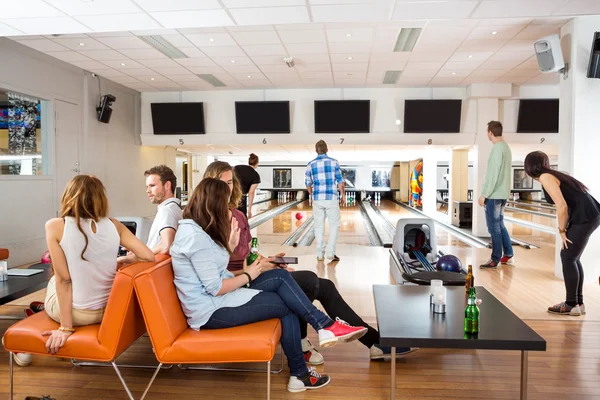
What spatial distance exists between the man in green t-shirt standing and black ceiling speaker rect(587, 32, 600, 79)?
1.06 m

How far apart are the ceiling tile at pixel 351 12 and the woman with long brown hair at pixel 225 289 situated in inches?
104

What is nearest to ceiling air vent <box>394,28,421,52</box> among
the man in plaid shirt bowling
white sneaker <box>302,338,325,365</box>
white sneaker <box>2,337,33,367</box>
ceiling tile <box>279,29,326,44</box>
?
ceiling tile <box>279,29,326,44</box>

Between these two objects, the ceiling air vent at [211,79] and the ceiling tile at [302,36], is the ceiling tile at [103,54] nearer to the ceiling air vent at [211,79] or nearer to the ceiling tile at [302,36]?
the ceiling air vent at [211,79]

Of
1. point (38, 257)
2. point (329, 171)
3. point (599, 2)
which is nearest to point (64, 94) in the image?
point (38, 257)

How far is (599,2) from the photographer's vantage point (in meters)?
4.27

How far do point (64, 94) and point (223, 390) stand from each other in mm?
6627

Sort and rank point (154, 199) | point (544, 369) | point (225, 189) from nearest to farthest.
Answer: point (225, 189)
point (544, 369)
point (154, 199)

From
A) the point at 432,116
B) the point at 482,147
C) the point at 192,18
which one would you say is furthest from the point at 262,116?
the point at 192,18

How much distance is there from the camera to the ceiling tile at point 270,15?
4551 mm

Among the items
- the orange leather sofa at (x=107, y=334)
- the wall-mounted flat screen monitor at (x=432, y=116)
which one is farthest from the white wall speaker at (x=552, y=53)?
the orange leather sofa at (x=107, y=334)

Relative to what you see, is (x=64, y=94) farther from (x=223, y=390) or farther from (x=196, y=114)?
(x=223, y=390)

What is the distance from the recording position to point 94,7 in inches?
176

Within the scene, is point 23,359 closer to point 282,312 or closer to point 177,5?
point 282,312

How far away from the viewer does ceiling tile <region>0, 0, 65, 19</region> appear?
430 cm
